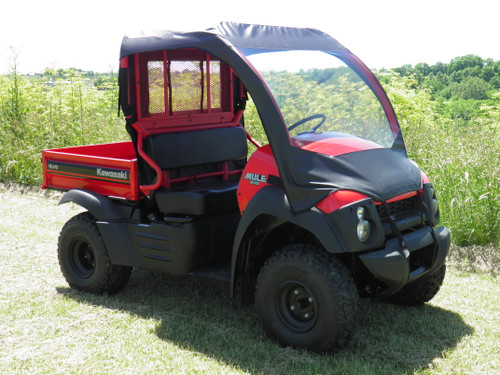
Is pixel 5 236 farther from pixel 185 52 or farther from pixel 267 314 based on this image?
pixel 267 314

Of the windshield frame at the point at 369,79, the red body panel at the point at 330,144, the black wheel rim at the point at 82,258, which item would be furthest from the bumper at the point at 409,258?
the black wheel rim at the point at 82,258

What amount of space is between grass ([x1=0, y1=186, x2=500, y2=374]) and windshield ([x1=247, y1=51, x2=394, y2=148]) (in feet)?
3.87

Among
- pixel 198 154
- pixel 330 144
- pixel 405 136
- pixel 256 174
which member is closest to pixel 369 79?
pixel 330 144

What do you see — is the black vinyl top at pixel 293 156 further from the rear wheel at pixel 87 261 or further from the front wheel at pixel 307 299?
the rear wheel at pixel 87 261

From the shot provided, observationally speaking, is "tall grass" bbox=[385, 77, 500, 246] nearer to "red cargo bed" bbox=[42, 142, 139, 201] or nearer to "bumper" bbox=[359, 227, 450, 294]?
"bumper" bbox=[359, 227, 450, 294]

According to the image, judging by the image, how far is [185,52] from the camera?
175 inches

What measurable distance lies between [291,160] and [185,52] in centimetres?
148

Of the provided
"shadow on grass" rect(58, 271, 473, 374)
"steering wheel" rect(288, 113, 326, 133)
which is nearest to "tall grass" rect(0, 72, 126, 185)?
"shadow on grass" rect(58, 271, 473, 374)

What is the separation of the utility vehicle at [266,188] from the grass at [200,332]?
6.8 inches

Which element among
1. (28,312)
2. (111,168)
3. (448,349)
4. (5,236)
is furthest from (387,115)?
(5,236)

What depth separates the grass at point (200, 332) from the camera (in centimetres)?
335

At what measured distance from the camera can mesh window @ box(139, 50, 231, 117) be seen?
432cm

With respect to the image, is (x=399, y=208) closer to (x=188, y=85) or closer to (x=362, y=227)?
(x=362, y=227)

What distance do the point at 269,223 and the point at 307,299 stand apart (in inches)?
18.8
